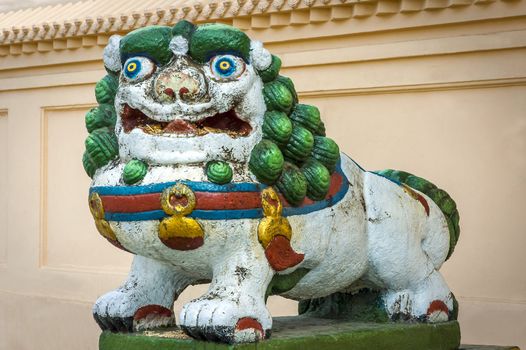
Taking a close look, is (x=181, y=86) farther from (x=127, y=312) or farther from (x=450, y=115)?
(x=450, y=115)

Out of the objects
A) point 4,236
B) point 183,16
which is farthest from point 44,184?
point 183,16

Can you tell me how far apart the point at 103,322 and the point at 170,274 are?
0.80 feet

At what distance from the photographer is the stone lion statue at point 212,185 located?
3258mm

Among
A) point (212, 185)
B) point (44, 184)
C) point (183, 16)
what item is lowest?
point (212, 185)

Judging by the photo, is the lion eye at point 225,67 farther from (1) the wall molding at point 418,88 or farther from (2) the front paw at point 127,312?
(1) the wall molding at point 418,88

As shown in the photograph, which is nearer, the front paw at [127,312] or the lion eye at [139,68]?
the lion eye at [139,68]

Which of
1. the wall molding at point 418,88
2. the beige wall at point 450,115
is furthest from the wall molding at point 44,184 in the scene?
the wall molding at point 418,88

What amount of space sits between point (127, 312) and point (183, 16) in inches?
167

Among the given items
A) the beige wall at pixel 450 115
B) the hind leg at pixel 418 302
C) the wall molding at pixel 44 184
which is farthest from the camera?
the wall molding at pixel 44 184

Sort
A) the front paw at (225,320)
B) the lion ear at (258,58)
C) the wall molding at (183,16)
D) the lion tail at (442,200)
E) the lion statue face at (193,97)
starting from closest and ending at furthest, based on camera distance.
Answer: the front paw at (225,320)
the lion statue face at (193,97)
the lion ear at (258,58)
the lion tail at (442,200)
the wall molding at (183,16)

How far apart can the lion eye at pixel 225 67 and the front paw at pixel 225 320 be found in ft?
1.99

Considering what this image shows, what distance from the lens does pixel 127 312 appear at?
352 centimetres

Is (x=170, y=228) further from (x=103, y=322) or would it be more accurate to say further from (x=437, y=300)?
(x=437, y=300)

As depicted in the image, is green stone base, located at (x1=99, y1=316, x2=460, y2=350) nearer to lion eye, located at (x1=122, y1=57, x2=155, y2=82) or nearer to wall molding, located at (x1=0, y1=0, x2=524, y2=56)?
lion eye, located at (x1=122, y1=57, x2=155, y2=82)
